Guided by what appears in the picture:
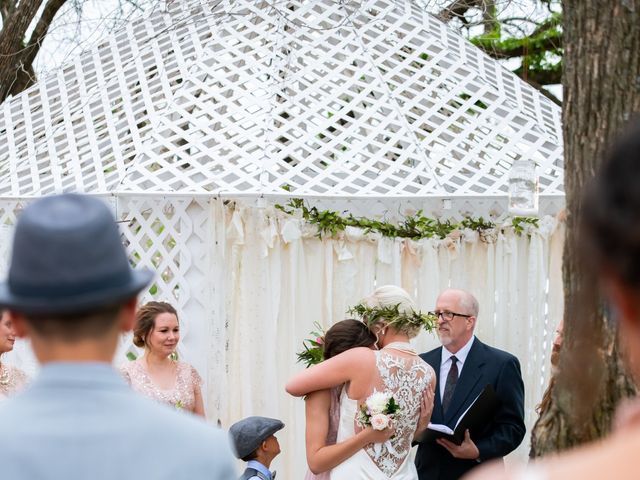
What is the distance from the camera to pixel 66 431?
5.37ft

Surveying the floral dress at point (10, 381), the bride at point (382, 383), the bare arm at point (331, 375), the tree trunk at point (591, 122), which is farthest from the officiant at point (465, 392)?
the tree trunk at point (591, 122)

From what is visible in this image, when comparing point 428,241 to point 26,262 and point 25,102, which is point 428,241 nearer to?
point 25,102

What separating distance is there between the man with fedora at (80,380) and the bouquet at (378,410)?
2.93 meters

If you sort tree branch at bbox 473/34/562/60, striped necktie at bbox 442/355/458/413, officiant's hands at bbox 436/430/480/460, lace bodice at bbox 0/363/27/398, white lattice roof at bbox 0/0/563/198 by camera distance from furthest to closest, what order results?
tree branch at bbox 473/34/562/60, white lattice roof at bbox 0/0/563/198, striped necktie at bbox 442/355/458/413, officiant's hands at bbox 436/430/480/460, lace bodice at bbox 0/363/27/398

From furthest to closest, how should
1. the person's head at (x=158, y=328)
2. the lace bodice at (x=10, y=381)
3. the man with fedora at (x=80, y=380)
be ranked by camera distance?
the person's head at (x=158, y=328) < the lace bodice at (x=10, y=381) < the man with fedora at (x=80, y=380)

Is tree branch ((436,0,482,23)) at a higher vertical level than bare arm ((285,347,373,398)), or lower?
higher

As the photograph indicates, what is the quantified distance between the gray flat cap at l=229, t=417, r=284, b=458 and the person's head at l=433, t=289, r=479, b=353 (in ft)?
4.38

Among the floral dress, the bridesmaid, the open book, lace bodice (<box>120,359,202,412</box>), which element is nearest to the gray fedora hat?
the bridesmaid

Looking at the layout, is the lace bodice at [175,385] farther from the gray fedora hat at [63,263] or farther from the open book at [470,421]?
the gray fedora hat at [63,263]

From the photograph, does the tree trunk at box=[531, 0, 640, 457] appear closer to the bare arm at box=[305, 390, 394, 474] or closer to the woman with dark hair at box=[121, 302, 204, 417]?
the bare arm at box=[305, 390, 394, 474]

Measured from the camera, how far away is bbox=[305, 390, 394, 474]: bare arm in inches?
188

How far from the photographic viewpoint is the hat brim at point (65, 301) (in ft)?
5.58

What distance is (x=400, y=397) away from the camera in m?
4.77

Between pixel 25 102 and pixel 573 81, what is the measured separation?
586cm
